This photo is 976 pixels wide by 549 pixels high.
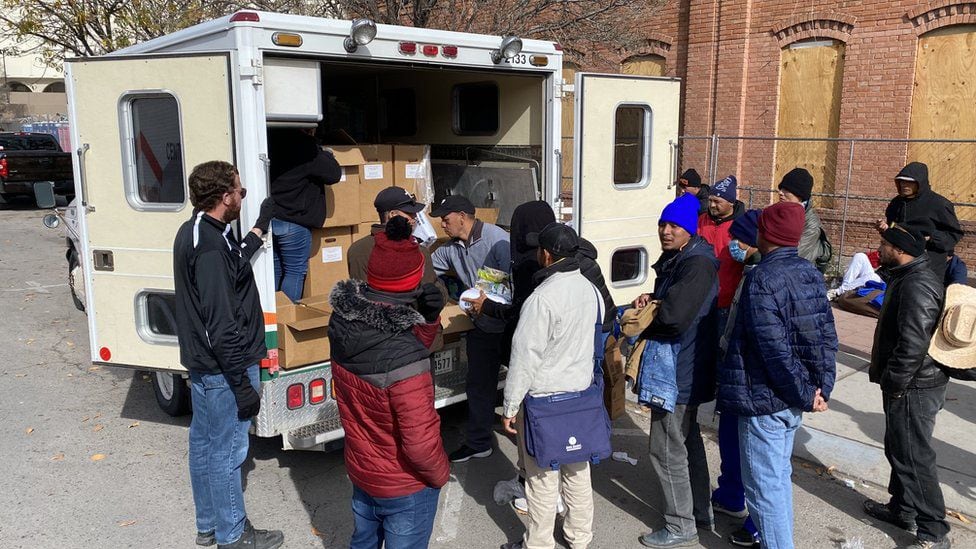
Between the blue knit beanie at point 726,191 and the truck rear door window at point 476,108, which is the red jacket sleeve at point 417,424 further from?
the truck rear door window at point 476,108

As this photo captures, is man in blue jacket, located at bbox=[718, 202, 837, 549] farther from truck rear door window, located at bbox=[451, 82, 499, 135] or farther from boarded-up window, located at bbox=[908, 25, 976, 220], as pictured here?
boarded-up window, located at bbox=[908, 25, 976, 220]

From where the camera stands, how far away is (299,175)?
541 cm

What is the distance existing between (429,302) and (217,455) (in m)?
1.51

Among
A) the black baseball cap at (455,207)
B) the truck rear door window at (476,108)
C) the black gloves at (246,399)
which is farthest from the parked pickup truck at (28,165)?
the black gloves at (246,399)

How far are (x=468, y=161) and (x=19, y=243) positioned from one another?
1186cm

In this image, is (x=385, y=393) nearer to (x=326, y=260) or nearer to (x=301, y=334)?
(x=301, y=334)

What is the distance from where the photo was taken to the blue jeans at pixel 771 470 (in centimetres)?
368

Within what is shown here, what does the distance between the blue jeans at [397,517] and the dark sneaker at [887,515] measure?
9.14 ft

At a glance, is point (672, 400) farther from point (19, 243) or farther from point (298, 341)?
point (19, 243)

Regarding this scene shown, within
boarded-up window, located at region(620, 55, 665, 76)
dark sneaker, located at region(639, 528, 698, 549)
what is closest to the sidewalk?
dark sneaker, located at region(639, 528, 698, 549)

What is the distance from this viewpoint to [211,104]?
4234 millimetres

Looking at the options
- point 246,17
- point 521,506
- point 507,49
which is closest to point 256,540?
point 521,506

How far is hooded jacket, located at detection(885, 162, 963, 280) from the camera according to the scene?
5.57 m

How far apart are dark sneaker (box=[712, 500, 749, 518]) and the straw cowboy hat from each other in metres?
1.34
